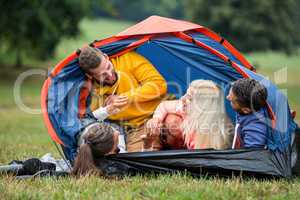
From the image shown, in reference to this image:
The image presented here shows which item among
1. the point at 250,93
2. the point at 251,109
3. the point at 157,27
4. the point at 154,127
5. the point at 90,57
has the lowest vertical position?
the point at 154,127

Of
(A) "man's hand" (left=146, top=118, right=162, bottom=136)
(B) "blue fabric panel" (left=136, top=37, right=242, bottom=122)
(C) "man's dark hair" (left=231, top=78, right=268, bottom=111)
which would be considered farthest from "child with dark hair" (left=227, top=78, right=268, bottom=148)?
(B) "blue fabric panel" (left=136, top=37, right=242, bottom=122)

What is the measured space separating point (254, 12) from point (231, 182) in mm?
30148

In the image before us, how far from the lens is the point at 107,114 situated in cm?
592

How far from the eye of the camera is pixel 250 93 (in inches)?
203

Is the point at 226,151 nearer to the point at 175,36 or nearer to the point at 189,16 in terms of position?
the point at 175,36

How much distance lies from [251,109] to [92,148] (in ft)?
4.66

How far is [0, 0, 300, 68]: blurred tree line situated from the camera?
74.0 feet

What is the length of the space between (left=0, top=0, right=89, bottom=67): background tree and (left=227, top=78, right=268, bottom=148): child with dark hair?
59.3 ft

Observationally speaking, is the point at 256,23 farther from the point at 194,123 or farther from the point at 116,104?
the point at 194,123

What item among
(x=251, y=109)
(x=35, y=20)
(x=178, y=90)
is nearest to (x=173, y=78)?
(x=178, y=90)

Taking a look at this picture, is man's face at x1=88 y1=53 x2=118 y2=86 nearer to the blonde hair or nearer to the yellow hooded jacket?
the yellow hooded jacket

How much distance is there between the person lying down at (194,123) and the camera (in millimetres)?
5457

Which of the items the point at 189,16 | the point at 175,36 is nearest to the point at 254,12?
the point at 189,16

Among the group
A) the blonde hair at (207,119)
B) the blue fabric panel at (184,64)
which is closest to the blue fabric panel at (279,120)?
the blonde hair at (207,119)
